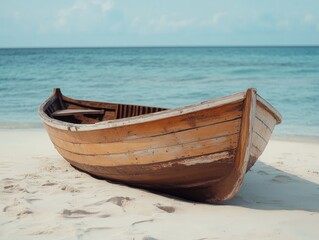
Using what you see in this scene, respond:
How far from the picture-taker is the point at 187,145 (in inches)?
175

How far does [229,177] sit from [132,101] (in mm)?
12666

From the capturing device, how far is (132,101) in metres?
17.1

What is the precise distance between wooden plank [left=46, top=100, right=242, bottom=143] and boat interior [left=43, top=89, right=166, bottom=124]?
2.04 m

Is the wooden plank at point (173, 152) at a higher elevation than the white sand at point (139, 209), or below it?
higher

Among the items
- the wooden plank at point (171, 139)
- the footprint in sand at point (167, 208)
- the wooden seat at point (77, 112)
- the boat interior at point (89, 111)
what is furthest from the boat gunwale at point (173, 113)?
the boat interior at point (89, 111)

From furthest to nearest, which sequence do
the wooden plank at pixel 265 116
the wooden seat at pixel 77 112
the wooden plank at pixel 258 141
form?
the wooden seat at pixel 77 112, the wooden plank at pixel 258 141, the wooden plank at pixel 265 116

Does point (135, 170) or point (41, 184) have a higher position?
point (135, 170)

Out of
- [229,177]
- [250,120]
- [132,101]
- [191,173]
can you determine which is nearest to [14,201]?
[191,173]

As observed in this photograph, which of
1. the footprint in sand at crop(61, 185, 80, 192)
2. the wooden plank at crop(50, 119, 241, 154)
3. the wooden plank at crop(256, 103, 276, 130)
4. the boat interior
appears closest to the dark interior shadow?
the wooden plank at crop(256, 103, 276, 130)

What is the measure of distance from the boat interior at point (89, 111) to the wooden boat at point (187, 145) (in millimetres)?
1846

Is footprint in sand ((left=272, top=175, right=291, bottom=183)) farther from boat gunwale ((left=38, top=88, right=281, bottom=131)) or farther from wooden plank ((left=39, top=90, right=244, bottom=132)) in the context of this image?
wooden plank ((left=39, top=90, right=244, bottom=132))

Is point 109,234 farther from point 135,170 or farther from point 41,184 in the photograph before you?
point 41,184

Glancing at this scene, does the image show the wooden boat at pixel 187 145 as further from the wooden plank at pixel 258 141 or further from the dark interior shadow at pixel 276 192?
the dark interior shadow at pixel 276 192

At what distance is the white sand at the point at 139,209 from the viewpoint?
13.1 feet
